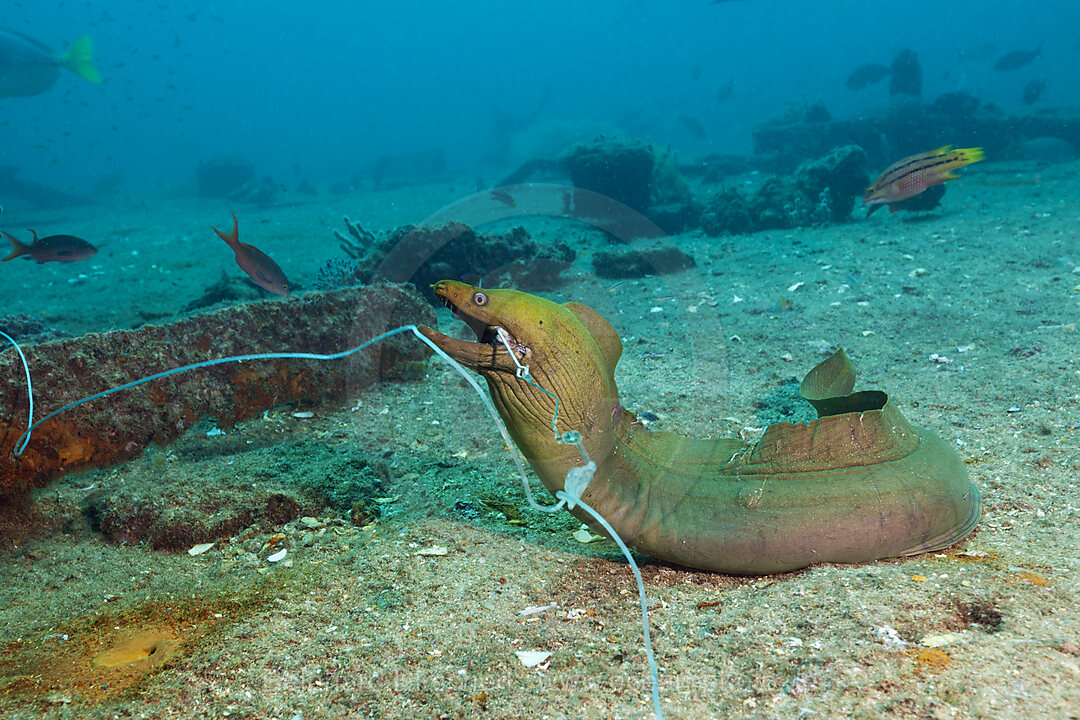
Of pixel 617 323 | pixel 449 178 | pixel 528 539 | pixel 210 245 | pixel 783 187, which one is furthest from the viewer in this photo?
pixel 449 178

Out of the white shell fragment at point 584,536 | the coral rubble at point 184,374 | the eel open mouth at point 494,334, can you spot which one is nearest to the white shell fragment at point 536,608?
the white shell fragment at point 584,536

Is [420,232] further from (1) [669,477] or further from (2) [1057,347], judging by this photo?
(2) [1057,347]

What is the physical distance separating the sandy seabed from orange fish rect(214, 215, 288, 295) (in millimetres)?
1610

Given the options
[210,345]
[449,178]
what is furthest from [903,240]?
[449,178]

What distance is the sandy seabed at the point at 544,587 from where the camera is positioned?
1810mm

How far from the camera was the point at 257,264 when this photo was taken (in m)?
5.53

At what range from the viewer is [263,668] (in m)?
2.01

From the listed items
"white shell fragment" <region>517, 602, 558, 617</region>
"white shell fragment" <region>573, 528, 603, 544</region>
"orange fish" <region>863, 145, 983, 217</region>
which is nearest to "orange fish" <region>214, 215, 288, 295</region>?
"white shell fragment" <region>573, 528, 603, 544</region>

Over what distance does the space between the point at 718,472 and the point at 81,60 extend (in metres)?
18.9

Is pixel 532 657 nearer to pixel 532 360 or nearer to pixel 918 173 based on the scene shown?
pixel 532 360

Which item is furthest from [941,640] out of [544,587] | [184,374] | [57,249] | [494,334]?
[57,249]

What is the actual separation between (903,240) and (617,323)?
5883mm

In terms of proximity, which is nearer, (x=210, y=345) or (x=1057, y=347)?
(x=210, y=345)

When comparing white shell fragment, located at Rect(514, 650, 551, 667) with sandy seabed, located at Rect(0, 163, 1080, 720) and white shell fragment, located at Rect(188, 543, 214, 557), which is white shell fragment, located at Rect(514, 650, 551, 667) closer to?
Answer: sandy seabed, located at Rect(0, 163, 1080, 720)
